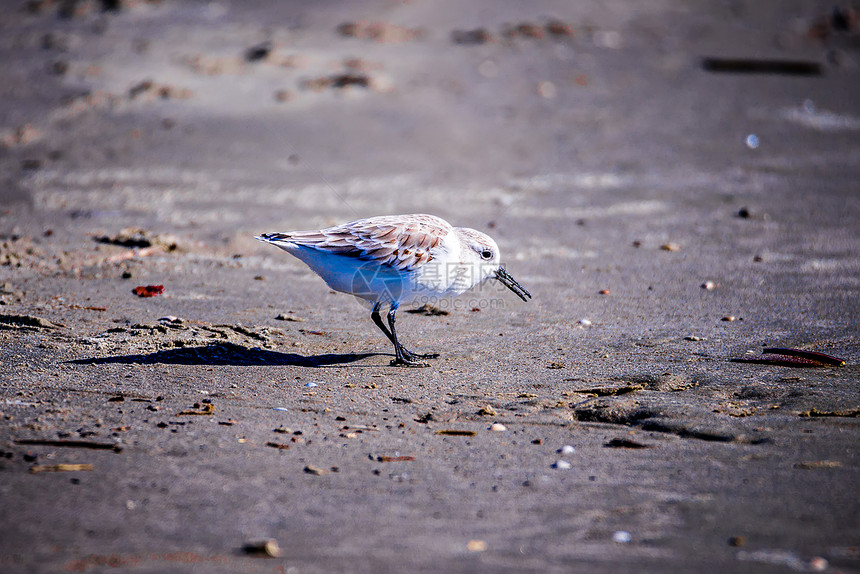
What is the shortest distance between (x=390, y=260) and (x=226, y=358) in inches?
58.3

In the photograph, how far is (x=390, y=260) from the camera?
6.54 m

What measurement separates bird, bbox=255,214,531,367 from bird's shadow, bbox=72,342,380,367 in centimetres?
53

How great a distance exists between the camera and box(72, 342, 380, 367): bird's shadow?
6062 mm

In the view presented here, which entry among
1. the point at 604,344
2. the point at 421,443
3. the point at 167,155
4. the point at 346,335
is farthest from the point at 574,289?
the point at 167,155

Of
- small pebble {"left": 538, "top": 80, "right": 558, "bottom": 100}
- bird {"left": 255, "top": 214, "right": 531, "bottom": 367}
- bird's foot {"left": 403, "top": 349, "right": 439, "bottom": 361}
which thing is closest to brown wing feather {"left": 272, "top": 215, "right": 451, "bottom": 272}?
bird {"left": 255, "top": 214, "right": 531, "bottom": 367}

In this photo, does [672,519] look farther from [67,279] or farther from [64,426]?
[67,279]

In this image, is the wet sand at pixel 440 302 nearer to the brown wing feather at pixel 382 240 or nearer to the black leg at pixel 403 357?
the black leg at pixel 403 357

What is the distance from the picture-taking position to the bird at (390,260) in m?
6.54

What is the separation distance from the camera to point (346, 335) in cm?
714

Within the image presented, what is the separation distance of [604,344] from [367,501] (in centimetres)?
327

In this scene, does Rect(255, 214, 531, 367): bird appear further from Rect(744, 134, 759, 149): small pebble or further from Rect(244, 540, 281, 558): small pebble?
Rect(744, 134, 759, 149): small pebble

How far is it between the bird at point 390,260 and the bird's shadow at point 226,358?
53 cm

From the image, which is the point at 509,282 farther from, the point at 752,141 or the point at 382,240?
the point at 752,141

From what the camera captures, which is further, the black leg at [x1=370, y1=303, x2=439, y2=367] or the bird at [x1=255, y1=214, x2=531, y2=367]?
the bird at [x1=255, y1=214, x2=531, y2=367]
